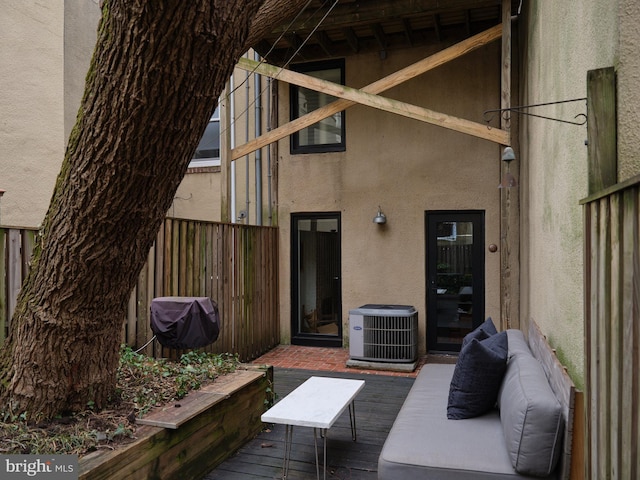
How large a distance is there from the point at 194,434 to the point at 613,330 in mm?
2617

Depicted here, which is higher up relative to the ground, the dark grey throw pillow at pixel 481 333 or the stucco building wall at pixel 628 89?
the stucco building wall at pixel 628 89

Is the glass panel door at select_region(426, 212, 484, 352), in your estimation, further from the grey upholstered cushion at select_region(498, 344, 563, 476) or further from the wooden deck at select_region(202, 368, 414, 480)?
the grey upholstered cushion at select_region(498, 344, 563, 476)

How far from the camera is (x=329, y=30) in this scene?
6840mm

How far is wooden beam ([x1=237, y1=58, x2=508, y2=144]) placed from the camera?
549cm

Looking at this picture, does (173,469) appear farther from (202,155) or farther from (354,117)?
(202,155)

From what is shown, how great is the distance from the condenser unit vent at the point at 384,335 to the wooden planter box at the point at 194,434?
2.36m

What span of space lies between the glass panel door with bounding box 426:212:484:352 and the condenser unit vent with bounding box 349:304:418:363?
618mm

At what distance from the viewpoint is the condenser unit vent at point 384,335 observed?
20.5ft

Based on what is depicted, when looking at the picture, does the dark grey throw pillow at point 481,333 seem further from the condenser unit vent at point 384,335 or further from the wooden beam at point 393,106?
the wooden beam at point 393,106

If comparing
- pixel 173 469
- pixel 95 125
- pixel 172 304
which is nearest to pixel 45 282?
pixel 95 125

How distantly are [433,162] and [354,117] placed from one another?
4.69ft

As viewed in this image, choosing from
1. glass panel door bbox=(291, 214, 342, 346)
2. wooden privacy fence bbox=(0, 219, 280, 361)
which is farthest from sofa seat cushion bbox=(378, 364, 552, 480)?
glass panel door bbox=(291, 214, 342, 346)

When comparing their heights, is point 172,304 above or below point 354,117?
below

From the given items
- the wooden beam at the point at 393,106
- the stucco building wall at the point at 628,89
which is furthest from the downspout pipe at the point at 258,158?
the stucco building wall at the point at 628,89
